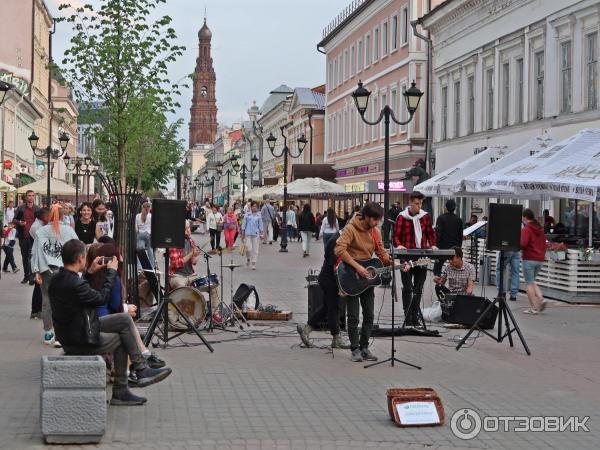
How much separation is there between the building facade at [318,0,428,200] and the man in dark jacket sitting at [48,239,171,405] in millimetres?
38443

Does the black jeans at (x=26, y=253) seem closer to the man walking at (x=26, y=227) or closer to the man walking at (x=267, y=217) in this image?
the man walking at (x=26, y=227)

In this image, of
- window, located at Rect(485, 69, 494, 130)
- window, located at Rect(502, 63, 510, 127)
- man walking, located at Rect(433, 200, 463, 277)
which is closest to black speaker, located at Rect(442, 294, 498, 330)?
man walking, located at Rect(433, 200, 463, 277)

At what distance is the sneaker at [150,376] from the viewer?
9.83 metres

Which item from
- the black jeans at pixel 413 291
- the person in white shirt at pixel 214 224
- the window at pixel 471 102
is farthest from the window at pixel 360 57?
the black jeans at pixel 413 291

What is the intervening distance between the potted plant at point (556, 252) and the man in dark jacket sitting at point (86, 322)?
11866 mm

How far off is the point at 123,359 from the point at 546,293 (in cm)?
1273

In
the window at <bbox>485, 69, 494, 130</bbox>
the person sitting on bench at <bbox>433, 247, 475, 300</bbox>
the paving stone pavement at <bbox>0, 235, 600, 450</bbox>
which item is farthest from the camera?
the window at <bbox>485, 69, 494, 130</bbox>

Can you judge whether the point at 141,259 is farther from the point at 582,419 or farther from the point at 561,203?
the point at 561,203

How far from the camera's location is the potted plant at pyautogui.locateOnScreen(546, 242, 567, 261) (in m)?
19.8

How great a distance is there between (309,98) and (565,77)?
51.5 metres

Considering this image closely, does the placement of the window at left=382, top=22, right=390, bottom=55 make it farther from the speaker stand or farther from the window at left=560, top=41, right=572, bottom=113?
the speaker stand

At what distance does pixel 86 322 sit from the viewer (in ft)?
29.3

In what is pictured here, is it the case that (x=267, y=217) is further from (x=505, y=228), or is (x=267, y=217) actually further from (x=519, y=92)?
(x=505, y=228)

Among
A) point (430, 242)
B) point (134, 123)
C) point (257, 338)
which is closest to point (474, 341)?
point (430, 242)
